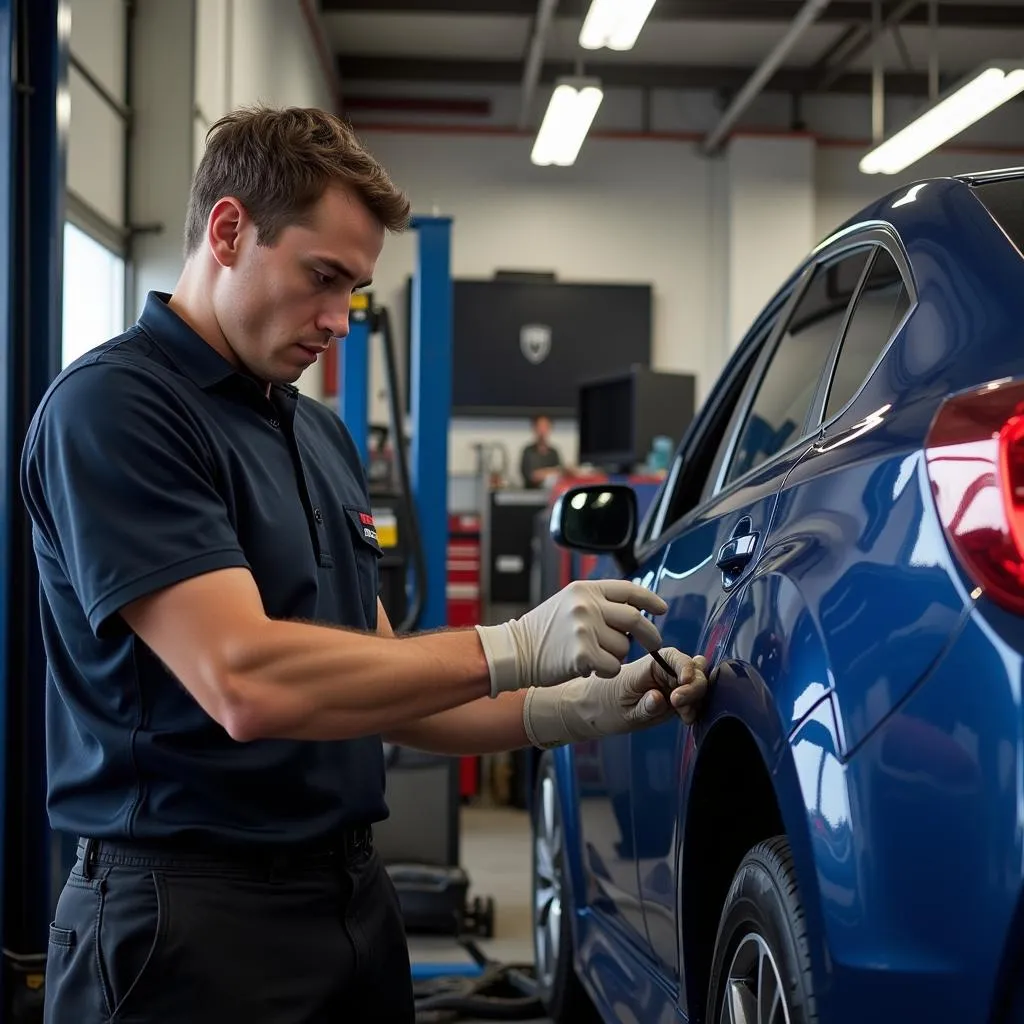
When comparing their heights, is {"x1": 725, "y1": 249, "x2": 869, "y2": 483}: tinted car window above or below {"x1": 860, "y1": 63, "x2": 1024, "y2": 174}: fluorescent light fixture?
below

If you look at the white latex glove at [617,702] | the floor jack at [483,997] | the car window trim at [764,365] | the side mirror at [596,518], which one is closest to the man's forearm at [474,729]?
the white latex glove at [617,702]

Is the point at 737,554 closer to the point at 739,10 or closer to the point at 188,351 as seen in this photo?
the point at 188,351

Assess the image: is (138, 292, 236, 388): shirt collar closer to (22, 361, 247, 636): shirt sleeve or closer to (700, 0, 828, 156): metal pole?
(22, 361, 247, 636): shirt sleeve

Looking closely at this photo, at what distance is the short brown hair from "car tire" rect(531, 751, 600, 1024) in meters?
1.77

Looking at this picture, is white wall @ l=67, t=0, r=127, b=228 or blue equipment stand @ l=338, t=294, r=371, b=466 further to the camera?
white wall @ l=67, t=0, r=127, b=228

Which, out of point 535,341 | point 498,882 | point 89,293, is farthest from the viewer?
point 535,341

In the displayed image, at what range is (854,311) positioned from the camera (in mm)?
1918

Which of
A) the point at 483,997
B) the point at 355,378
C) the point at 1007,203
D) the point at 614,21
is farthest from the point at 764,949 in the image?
the point at 614,21

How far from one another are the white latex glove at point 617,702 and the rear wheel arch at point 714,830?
0.07 m

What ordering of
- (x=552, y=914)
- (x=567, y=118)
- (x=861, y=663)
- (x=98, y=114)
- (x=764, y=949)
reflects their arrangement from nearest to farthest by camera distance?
(x=861, y=663), (x=764, y=949), (x=552, y=914), (x=98, y=114), (x=567, y=118)

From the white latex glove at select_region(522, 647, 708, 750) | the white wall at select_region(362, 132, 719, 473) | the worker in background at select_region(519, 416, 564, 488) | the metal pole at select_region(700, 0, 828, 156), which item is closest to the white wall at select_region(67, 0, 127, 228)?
the white latex glove at select_region(522, 647, 708, 750)

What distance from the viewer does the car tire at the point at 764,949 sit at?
1.47 meters

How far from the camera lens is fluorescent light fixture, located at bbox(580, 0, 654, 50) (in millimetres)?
7180

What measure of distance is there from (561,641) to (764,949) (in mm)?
410
